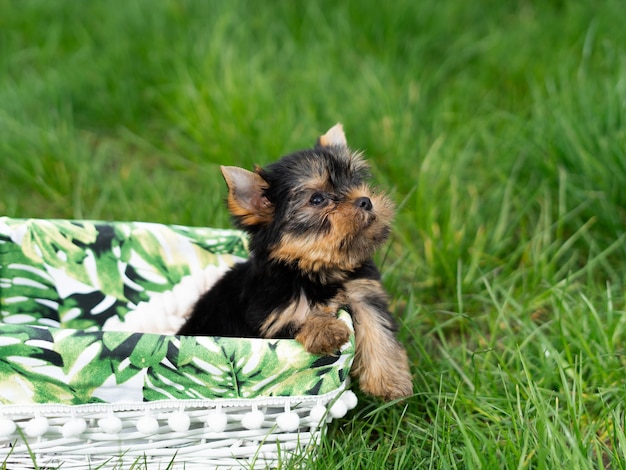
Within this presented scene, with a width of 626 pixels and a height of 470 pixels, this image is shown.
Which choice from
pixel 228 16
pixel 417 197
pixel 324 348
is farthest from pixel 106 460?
pixel 228 16

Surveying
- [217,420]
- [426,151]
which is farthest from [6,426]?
[426,151]

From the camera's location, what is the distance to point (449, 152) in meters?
4.47

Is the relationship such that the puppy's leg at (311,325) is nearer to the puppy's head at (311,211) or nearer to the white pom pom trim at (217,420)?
the puppy's head at (311,211)

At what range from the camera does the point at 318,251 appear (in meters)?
2.72

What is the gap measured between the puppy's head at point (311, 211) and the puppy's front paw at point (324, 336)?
0.89 ft

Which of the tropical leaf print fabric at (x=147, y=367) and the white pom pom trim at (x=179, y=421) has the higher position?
the tropical leaf print fabric at (x=147, y=367)

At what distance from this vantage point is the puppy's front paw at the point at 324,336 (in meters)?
2.51

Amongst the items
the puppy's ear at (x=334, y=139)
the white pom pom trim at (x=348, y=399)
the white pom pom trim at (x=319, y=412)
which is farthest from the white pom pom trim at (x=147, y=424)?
the puppy's ear at (x=334, y=139)

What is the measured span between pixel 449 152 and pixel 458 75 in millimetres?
1237

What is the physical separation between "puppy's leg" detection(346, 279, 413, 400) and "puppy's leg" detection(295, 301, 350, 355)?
219 millimetres

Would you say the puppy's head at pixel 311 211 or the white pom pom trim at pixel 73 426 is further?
the puppy's head at pixel 311 211

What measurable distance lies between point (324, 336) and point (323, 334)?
0.4 inches

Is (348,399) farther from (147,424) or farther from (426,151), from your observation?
(426,151)

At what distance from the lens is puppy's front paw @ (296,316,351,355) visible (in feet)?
8.23
